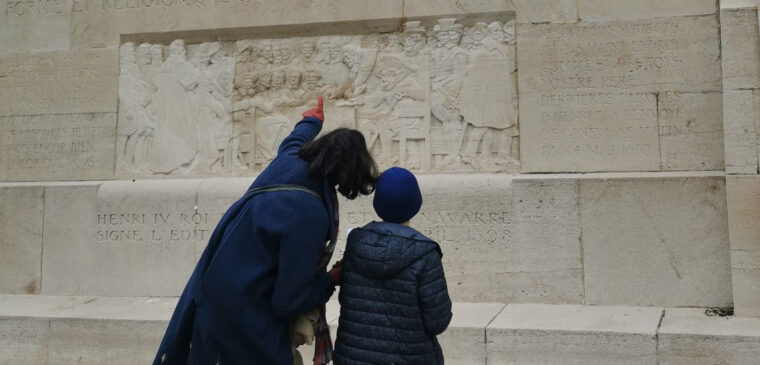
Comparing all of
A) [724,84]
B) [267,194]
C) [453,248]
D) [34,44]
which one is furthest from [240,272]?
[34,44]

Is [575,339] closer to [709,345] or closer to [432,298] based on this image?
[709,345]

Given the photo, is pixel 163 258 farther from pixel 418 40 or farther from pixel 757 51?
pixel 757 51

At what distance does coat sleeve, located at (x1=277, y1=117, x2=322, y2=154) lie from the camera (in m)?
3.20

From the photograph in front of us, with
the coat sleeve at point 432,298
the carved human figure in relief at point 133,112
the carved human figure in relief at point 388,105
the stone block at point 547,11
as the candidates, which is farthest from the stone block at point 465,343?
the carved human figure in relief at point 133,112

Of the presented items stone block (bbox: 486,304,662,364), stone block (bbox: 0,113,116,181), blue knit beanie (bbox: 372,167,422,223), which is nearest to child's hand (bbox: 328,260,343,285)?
blue knit beanie (bbox: 372,167,422,223)

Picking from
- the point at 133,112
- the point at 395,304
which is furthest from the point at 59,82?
the point at 395,304

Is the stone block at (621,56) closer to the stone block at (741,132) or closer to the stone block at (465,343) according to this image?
the stone block at (741,132)

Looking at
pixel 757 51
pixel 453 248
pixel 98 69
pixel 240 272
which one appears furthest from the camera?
pixel 98 69

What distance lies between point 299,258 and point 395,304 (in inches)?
18.2

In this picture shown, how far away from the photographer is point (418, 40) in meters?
7.21

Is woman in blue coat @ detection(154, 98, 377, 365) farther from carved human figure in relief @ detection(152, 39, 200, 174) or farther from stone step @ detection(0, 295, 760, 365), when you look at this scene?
carved human figure in relief @ detection(152, 39, 200, 174)

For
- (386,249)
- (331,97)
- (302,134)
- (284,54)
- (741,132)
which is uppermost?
(284,54)

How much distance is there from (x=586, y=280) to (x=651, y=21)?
2729 millimetres

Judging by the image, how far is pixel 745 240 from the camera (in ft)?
18.2
